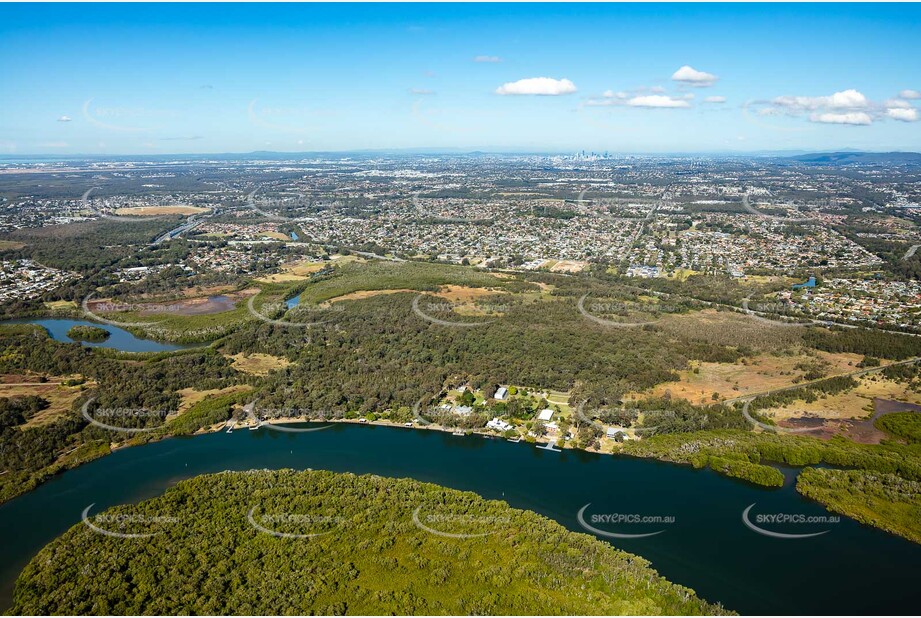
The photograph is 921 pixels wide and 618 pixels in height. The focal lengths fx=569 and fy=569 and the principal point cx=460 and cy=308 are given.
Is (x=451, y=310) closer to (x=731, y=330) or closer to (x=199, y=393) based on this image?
(x=199, y=393)

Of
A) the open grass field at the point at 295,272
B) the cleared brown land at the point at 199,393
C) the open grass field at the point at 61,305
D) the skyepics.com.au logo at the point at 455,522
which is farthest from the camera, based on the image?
the open grass field at the point at 295,272

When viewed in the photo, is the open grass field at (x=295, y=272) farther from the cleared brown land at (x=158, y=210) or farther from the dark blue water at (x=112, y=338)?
the cleared brown land at (x=158, y=210)

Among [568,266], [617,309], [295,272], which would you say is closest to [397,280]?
[295,272]

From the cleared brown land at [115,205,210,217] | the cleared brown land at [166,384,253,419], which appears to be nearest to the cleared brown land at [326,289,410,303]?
the cleared brown land at [166,384,253,419]

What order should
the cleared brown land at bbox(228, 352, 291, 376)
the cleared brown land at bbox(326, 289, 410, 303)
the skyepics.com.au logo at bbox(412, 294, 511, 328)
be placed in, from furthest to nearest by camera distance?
the cleared brown land at bbox(326, 289, 410, 303), the skyepics.com.au logo at bbox(412, 294, 511, 328), the cleared brown land at bbox(228, 352, 291, 376)

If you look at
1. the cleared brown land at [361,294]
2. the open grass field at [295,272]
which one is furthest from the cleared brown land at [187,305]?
the cleared brown land at [361,294]

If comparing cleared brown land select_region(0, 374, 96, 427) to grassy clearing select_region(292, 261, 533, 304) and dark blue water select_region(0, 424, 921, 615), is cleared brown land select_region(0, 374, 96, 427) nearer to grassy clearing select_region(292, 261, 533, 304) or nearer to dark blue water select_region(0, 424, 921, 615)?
dark blue water select_region(0, 424, 921, 615)
